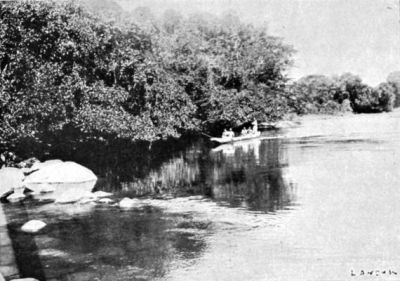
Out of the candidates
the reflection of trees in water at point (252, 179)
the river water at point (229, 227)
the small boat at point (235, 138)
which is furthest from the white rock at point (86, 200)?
the small boat at point (235, 138)

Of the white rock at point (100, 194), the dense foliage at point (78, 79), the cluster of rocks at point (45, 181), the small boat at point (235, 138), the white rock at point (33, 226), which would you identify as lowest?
the white rock at point (33, 226)

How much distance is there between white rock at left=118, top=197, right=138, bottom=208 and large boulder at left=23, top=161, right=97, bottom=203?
12.2 feet

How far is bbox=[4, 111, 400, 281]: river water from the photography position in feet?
41.9

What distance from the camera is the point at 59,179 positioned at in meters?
25.3

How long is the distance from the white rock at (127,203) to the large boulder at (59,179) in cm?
370

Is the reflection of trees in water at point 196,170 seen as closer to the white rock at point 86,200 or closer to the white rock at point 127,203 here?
the white rock at point 127,203

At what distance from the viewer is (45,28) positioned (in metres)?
26.6

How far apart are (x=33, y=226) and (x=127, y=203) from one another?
4406mm

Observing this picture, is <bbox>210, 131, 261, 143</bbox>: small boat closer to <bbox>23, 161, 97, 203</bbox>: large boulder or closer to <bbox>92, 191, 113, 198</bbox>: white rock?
<bbox>23, 161, 97, 203</bbox>: large boulder

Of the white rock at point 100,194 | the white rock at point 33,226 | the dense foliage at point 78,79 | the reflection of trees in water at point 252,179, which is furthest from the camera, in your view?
the dense foliage at point 78,79

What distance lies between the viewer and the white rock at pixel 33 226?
1700cm

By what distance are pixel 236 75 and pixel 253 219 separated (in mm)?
39749

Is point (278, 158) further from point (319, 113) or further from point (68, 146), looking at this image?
point (319, 113)

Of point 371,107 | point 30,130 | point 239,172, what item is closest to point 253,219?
point 239,172
